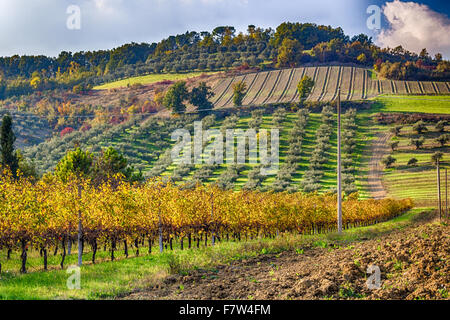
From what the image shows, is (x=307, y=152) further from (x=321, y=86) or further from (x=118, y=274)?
(x=118, y=274)

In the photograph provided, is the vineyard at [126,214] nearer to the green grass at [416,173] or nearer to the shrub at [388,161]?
the green grass at [416,173]

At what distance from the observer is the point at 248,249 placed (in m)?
26.2

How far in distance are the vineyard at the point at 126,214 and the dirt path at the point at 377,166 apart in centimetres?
3653

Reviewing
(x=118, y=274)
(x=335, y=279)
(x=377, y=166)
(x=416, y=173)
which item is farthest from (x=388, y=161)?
(x=335, y=279)

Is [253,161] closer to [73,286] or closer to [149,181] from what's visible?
[149,181]

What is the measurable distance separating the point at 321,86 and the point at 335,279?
14868 centimetres

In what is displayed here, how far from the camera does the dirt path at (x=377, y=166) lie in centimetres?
8253

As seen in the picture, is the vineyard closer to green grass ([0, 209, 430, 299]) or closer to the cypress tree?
green grass ([0, 209, 430, 299])

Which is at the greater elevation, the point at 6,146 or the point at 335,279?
the point at 6,146

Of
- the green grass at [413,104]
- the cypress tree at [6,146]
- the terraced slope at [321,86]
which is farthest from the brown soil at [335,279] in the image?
the terraced slope at [321,86]

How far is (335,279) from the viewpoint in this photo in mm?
14195

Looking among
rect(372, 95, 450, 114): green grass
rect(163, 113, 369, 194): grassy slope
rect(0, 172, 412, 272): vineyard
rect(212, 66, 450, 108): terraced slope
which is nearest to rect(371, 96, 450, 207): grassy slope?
rect(372, 95, 450, 114): green grass
